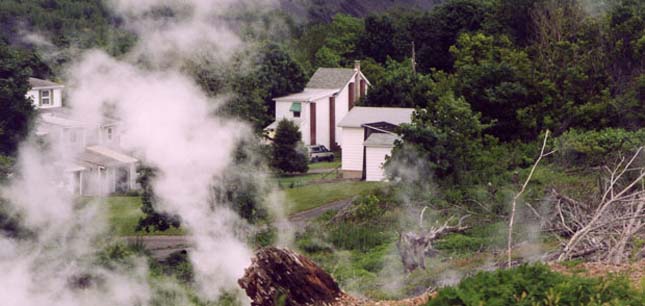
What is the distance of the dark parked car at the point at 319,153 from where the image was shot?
36963 millimetres

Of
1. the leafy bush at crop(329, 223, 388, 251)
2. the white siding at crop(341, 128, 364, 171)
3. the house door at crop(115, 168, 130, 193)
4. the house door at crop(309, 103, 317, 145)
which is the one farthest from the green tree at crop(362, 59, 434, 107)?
the leafy bush at crop(329, 223, 388, 251)

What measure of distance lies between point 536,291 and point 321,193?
20.2 metres

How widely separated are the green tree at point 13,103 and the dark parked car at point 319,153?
441 inches

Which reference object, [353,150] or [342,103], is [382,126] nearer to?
[353,150]

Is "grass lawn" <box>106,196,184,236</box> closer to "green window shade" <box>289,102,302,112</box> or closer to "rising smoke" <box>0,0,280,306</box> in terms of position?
"rising smoke" <box>0,0,280,306</box>

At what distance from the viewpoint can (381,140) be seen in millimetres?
31406

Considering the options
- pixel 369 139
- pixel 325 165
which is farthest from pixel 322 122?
pixel 369 139

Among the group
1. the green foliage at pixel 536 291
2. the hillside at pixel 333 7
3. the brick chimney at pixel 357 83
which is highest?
the hillside at pixel 333 7

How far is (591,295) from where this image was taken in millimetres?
7523

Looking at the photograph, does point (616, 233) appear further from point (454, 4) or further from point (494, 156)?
point (454, 4)

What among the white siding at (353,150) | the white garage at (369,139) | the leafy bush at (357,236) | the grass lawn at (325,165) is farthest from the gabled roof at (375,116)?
the leafy bush at (357,236)

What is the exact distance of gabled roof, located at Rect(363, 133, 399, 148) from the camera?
30.9 metres

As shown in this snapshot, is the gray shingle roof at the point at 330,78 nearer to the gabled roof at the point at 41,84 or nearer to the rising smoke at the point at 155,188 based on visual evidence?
the gabled roof at the point at 41,84

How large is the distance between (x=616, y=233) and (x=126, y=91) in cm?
1598
